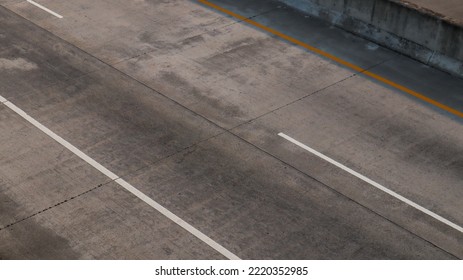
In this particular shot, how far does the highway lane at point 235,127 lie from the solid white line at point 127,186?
14cm

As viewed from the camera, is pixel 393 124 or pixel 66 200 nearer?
pixel 66 200

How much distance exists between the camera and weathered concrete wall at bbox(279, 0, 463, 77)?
19297 millimetres

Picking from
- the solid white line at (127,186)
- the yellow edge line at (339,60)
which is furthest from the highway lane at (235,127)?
the yellow edge line at (339,60)

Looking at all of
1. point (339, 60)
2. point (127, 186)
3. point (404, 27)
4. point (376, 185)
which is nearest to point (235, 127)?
point (127, 186)

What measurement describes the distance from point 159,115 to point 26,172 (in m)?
3.22

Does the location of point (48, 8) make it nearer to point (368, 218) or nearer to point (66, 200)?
point (66, 200)

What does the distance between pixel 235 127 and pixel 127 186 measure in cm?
302

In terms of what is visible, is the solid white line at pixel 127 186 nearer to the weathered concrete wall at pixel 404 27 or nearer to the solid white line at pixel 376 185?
the solid white line at pixel 376 185

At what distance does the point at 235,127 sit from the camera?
17234mm

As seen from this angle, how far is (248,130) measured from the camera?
17141mm

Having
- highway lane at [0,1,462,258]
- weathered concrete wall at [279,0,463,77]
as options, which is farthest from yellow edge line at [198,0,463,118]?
weathered concrete wall at [279,0,463,77]

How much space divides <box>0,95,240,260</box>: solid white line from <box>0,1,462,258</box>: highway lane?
0.45 ft
